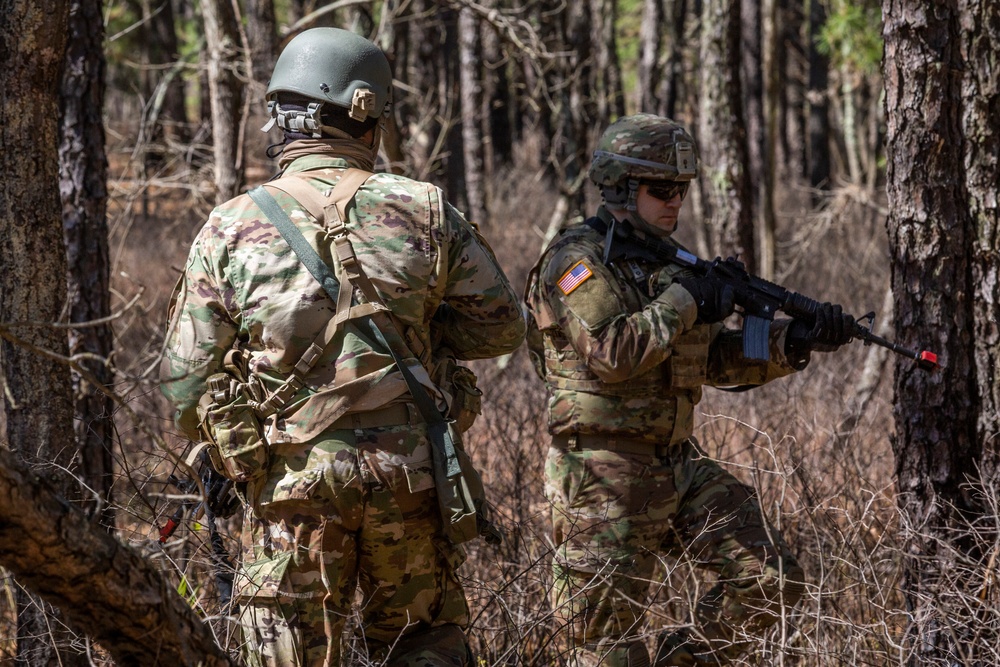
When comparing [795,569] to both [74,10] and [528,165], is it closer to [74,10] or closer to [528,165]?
[74,10]

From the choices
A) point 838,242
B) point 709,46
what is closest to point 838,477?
point 709,46

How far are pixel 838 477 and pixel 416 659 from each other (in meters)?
3.30

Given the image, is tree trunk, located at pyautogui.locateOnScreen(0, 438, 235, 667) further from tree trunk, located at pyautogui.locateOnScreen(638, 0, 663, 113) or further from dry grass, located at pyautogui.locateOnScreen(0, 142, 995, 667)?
tree trunk, located at pyautogui.locateOnScreen(638, 0, 663, 113)

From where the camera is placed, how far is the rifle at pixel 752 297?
3.37 metres

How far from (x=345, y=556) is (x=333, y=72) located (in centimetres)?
129

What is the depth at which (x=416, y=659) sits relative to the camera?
2.69 meters

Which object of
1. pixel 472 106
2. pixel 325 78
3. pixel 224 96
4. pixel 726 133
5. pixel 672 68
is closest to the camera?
pixel 325 78

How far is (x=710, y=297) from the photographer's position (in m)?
3.39

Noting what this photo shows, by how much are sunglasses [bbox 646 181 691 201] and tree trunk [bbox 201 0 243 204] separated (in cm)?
315

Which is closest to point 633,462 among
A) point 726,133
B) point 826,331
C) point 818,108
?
point 826,331

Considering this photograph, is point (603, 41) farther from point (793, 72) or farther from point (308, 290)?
point (308, 290)

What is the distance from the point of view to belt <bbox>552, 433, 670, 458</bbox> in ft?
11.3

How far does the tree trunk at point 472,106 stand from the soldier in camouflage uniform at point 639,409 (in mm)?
7570

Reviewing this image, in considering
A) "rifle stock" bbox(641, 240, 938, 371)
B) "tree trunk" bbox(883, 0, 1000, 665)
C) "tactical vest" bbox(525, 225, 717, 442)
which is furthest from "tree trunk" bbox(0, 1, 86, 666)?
"tree trunk" bbox(883, 0, 1000, 665)
